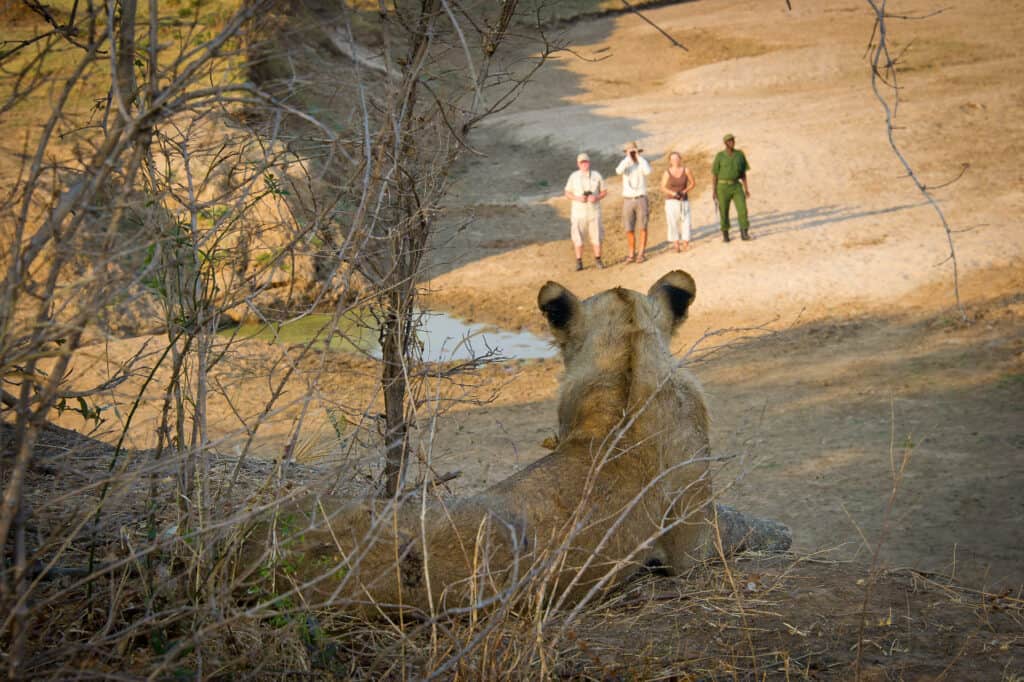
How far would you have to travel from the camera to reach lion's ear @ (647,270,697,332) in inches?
219

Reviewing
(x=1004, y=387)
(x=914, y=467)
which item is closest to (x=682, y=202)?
(x=1004, y=387)

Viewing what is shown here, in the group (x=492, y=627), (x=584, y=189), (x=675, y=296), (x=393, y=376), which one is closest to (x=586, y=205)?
(x=584, y=189)

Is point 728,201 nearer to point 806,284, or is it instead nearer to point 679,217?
point 679,217

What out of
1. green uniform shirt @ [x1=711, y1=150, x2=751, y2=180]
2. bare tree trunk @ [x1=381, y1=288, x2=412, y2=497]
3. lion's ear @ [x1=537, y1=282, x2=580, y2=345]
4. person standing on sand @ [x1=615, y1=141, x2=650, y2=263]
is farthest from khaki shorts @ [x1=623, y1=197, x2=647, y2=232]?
lion's ear @ [x1=537, y1=282, x2=580, y2=345]

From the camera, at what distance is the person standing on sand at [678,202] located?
1855 centimetres

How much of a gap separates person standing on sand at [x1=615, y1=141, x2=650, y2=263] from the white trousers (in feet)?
1.55

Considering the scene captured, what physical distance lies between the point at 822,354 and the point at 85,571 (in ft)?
36.4

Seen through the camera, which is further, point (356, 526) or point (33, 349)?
point (356, 526)

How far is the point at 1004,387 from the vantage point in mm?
10734

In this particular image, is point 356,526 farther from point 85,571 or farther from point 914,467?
point 914,467

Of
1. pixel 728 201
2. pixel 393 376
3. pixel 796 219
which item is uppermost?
pixel 728 201

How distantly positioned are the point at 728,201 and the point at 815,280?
9.95 ft

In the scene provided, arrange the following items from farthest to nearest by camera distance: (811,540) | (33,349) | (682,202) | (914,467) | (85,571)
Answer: (682,202) → (914,467) → (811,540) → (85,571) → (33,349)

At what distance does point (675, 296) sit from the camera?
5.57m
